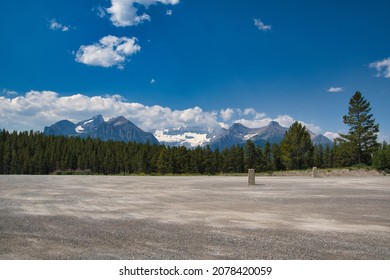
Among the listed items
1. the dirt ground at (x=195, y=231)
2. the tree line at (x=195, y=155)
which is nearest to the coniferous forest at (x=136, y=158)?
the tree line at (x=195, y=155)

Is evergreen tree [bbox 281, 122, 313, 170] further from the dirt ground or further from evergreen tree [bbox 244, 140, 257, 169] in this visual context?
the dirt ground

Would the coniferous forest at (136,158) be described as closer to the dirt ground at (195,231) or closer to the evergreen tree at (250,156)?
the evergreen tree at (250,156)

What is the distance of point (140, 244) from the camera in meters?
8.06

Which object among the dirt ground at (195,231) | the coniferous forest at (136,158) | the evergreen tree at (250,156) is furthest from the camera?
the evergreen tree at (250,156)

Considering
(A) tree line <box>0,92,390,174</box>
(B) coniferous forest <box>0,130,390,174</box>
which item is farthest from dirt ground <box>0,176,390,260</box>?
(B) coniferous forest <box>0,130,390,174</box>

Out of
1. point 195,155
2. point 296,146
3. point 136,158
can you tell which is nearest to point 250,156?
point 195,155

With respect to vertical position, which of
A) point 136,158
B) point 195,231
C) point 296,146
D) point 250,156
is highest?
point 296,146

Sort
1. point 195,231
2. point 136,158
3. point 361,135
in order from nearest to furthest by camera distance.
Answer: point 195,231 < point 361,135 < point 136,158

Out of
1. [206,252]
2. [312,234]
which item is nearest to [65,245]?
[206,252]

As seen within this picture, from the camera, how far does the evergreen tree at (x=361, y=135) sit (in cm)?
7244

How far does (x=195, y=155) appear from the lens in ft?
380

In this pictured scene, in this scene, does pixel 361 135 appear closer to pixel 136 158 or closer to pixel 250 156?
pixel 250 156

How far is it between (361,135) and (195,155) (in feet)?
191

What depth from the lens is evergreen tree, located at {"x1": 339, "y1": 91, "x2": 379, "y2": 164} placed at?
72438 millimetres
